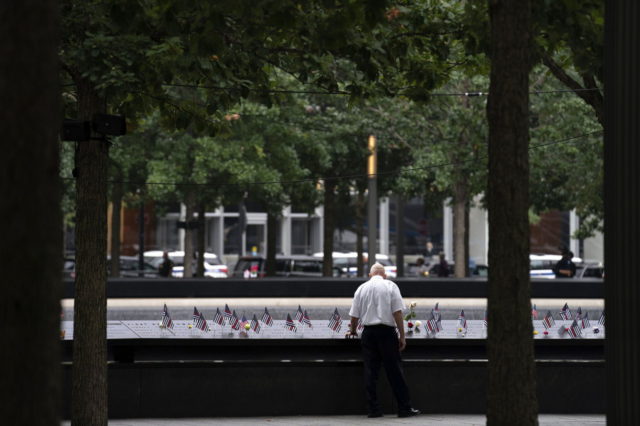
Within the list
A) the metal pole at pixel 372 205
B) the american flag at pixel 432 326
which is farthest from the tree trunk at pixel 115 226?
the american flag at pixel 432 326

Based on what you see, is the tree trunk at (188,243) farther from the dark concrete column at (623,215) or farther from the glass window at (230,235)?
the glass window at (230,235)

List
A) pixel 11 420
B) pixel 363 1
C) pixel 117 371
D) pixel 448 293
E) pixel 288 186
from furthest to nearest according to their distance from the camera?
pixel 288 186 < pixel 448 293 < pixel 117 371 < pixel 363 1 < pixel 11 420

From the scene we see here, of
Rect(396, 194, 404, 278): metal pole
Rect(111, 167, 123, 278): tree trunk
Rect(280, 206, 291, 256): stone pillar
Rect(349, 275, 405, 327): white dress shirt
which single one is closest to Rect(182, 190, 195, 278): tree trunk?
Rect(111, 167, 123, 278): tree trunk

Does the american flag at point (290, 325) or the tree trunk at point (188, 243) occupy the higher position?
the tree trunk at point (188, 243)

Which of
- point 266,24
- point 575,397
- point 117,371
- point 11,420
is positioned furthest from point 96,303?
point 11,420

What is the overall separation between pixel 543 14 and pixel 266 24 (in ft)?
8.00

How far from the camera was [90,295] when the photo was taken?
10609 mm

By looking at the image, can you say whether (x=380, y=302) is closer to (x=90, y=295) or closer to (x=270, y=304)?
(x=90, y=295)

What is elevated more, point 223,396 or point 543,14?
point 543,14

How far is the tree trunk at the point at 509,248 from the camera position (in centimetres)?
661

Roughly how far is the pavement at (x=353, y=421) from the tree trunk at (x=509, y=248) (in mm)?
5375

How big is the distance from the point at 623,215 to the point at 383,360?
17.2 ft

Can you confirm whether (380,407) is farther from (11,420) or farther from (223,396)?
(11,420)

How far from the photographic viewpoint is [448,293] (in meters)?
28.5
